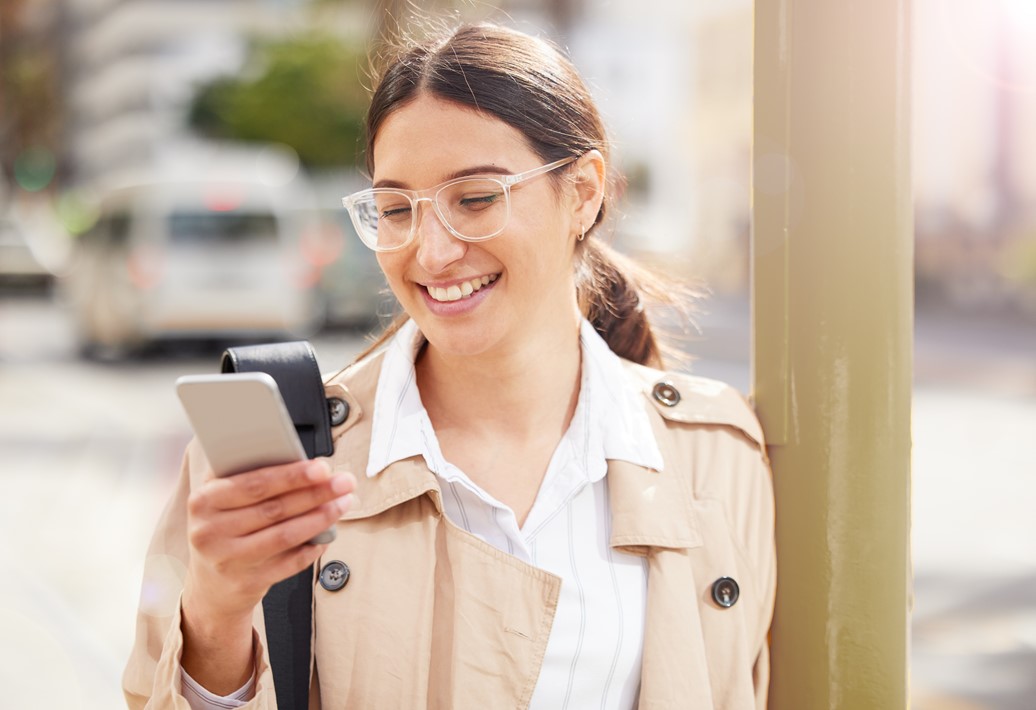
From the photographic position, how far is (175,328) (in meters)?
14.0

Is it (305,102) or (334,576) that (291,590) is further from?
(305,102)

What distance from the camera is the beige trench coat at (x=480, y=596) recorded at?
1.92 metres

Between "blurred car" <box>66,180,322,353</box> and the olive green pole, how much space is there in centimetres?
1253

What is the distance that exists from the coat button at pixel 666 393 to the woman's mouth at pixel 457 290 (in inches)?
15.4

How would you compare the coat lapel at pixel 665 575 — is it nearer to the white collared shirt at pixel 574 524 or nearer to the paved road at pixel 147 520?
the white collared shirt at pixel 574 524

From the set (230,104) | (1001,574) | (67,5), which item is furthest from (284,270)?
(67,5)

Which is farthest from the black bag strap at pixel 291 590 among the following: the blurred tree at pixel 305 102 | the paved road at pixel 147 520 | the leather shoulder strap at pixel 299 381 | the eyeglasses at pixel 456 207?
the blurred tree at pixel 305 102

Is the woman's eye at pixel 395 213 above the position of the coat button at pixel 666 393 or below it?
above

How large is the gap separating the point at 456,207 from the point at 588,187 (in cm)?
A: 35

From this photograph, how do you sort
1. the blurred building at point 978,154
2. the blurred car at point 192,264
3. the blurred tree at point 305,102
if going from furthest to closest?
the blurred tree at point 305,102 < the blurred building at point 978,154 < the blurred car at point 192,264

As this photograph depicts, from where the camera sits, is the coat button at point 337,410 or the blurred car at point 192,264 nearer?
the coat button at point 337,410

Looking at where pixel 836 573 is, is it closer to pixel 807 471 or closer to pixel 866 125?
pixel 807 471

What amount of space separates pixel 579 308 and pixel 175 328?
40.1 feet

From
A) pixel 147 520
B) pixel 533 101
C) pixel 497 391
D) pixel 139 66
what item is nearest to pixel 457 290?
pixel 497 391
